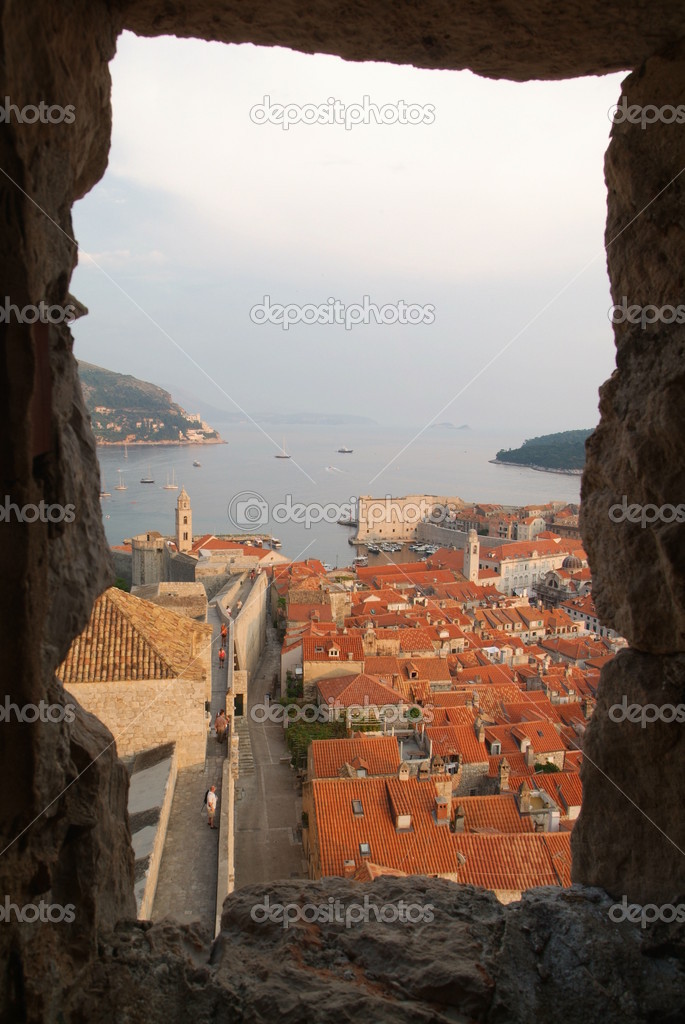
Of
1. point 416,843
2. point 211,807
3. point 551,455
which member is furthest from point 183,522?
point 551,455

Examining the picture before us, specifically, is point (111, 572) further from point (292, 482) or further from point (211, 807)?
point (292, 482)

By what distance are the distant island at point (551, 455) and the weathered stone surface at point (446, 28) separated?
78.8 metres

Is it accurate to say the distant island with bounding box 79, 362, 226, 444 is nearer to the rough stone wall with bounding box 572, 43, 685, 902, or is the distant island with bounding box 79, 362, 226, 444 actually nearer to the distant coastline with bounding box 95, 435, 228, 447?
the distant coastline with bounding box 95, 435, 228, 447

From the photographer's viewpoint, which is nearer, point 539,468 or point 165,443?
point 165,443

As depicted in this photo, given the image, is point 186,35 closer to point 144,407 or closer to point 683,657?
point 683,657

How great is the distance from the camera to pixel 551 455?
315 ft

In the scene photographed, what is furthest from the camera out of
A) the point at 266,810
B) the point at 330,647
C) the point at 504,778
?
the point at 330,647

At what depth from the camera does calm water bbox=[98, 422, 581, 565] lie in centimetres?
5591

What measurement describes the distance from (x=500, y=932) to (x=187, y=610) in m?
14.5

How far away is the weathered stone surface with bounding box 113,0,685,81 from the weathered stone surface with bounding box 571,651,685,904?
5.52 ft

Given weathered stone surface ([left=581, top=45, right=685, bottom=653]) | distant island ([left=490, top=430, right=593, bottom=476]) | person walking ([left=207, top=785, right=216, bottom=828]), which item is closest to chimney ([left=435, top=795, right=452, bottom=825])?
person walking ([left=207, top=785, right=216, bottom=828])

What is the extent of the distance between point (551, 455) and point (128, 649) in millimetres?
92252

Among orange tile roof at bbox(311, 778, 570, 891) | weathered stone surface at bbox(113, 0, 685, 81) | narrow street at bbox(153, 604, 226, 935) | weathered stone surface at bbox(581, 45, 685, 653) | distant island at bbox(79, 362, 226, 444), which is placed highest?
distant island at bbox(79, 362, 226, 444)

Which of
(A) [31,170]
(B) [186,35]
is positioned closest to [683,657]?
(A) [31,170]
